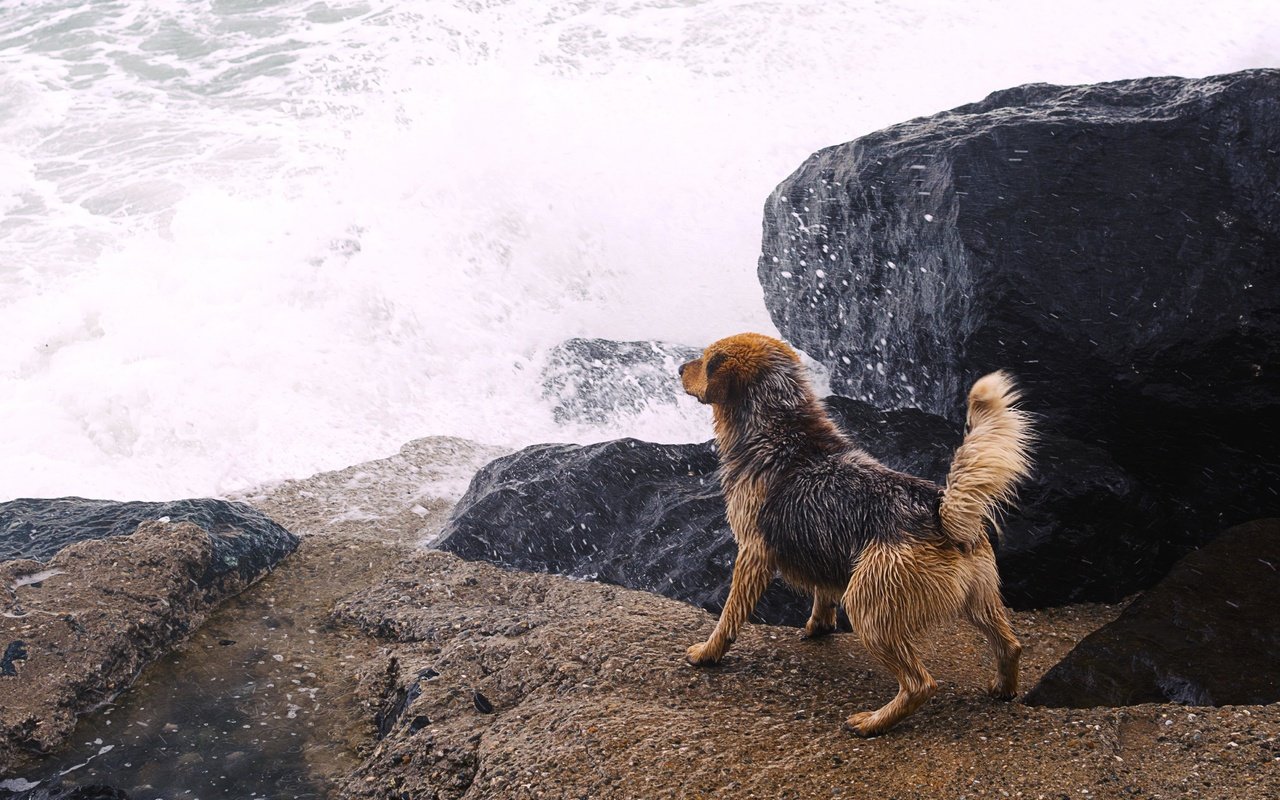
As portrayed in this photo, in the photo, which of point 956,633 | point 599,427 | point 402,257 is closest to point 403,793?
point 956,633

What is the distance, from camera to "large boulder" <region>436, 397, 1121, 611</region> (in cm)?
570

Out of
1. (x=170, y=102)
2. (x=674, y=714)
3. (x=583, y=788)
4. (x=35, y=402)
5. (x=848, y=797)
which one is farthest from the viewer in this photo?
(x=170, y=102)

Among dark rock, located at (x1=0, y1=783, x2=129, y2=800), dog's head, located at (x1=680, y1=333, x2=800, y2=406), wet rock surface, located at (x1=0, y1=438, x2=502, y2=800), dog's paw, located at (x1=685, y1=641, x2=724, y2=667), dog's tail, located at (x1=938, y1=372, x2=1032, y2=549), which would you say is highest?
dog's head, located at (x1=680, y1=333, x2=800, y2=406)

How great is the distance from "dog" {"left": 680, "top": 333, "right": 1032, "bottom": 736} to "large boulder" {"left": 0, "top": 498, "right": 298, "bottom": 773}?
9.72 feet

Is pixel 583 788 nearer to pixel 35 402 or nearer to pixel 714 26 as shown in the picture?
pixel 35 402

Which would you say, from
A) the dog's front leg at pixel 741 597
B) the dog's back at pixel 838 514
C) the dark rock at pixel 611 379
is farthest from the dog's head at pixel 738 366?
the dark rock at pixel 611 379

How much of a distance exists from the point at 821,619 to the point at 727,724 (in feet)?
3.24

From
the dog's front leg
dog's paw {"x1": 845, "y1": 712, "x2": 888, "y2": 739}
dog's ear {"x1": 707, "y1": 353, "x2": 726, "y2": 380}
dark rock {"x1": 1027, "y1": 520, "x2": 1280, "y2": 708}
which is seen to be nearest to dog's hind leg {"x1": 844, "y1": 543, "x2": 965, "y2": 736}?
dog's paw {"x1": 845, "y1": 712, "x2": 888, "y2": 739}

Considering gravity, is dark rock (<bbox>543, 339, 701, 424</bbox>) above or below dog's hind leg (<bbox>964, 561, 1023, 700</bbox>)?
below

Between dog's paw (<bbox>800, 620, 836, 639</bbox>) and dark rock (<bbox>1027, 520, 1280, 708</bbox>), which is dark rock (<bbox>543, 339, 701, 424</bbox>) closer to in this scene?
dog's paw (<bbox>800, 620, 836, 639</bbox>)

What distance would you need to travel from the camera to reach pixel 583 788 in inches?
149

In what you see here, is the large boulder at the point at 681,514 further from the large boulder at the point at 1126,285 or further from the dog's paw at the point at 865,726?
the dog's paw at the point at 865,726

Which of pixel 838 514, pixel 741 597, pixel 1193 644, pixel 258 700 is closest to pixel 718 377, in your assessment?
pixel 838 514

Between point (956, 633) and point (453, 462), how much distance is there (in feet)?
16.6
